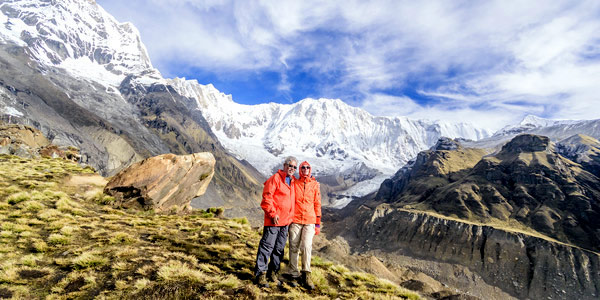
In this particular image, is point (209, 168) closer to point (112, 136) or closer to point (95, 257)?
point (95, 257)

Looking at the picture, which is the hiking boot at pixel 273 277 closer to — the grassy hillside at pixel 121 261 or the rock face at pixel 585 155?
the grassy hillside at pixel 121 261

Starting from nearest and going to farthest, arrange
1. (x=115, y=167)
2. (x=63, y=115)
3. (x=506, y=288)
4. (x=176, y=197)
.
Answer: (x=176, y=197), (x=506, y=288), (x=115, y=167), (x=63, y=115)

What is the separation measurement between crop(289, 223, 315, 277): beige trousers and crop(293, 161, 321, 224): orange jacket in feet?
0.76

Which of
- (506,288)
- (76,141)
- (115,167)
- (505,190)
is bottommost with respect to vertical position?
(506,288)

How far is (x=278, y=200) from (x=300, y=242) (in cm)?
173

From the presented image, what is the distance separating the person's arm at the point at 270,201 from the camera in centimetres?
825

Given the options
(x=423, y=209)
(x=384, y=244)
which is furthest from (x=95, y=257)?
(x=423, y=209)

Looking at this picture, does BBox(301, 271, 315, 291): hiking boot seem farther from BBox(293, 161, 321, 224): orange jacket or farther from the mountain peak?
the mountain peak

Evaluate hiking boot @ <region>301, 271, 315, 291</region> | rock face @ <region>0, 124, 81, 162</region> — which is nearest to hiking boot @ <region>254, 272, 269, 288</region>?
hiking boot @ <region>301, 271, 315, 291</region>

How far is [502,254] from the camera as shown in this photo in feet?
250

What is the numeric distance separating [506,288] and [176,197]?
83754 mm

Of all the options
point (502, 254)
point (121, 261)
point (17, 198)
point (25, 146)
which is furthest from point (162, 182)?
point (502, 254)

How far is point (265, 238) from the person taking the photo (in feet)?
27.5

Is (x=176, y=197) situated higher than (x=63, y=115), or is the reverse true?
(x=63, y=115)
